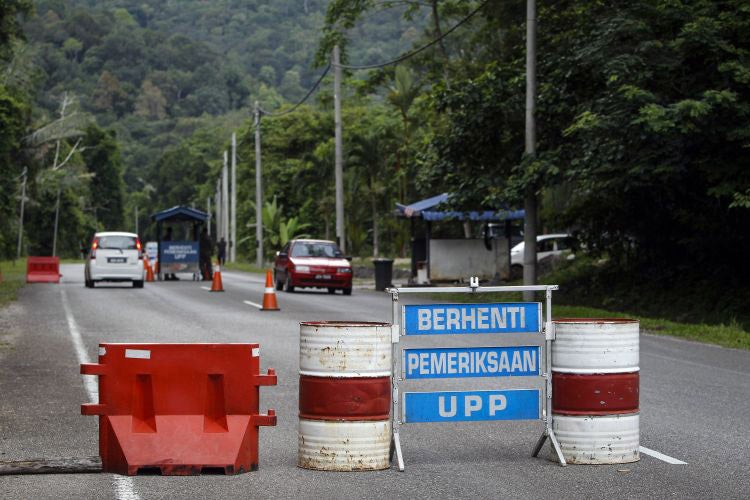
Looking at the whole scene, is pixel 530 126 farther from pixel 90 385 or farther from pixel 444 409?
pixel 444 409

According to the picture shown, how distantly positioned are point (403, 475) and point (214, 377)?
139 centimetres

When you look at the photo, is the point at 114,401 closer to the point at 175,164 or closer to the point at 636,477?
the point at 636,477

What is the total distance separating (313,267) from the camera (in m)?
35.8

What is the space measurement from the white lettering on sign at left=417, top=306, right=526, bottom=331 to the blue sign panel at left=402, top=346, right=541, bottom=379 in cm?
16

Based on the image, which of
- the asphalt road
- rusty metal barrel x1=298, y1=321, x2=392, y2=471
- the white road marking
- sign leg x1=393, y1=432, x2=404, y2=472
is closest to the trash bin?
the white road marking

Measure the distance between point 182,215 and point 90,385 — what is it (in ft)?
109

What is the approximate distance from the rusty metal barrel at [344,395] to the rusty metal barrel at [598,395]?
51.0 inches

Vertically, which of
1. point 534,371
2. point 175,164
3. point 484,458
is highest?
point 175,164

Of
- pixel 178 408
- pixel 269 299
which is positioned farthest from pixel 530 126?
pixel 178 408

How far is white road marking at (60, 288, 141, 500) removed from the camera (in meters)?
7.60

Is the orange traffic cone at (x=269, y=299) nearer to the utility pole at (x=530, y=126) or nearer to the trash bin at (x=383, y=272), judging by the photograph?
the utility pole at (x=530, y=126)

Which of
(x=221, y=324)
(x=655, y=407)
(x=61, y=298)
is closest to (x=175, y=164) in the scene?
(x=61, y=298)

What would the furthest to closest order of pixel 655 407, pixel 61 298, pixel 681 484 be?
pixel 61 298 < pixel 655 407 < pixel 681 484

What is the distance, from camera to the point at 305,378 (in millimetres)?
8422
